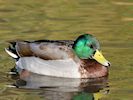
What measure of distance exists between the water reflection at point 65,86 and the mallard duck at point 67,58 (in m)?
0.14

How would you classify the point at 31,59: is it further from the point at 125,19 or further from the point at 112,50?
the point at 125,19

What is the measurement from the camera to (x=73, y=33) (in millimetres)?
17500

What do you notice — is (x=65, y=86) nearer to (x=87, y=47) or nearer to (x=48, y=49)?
(x=48, y=49)

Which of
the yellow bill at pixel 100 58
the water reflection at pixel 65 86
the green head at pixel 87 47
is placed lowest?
the water reflection at pixel 65 86

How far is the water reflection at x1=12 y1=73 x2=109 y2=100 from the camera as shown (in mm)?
13164

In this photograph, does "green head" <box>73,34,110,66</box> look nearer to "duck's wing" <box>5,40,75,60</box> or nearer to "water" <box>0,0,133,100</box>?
"duck's wing" <box>5,40,75,60</box>

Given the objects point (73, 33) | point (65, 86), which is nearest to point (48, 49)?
point (65, 86)

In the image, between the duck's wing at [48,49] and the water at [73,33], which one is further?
the duck's wing at [48,49]

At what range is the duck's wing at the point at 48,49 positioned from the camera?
47.4 feet

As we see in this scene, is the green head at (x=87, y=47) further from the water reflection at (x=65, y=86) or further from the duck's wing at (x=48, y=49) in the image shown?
the water reflection at (x=65, y=86)

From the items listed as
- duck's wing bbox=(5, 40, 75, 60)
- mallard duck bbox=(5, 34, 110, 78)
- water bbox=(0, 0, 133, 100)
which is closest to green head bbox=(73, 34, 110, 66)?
mallard duck bbox=(5, 34, 110, 78)

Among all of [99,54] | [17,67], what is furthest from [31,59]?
[99,54]

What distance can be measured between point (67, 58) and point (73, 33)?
3.10m

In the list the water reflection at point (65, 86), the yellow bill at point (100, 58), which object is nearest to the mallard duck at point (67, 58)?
the yellow bill at point (100, 58)
